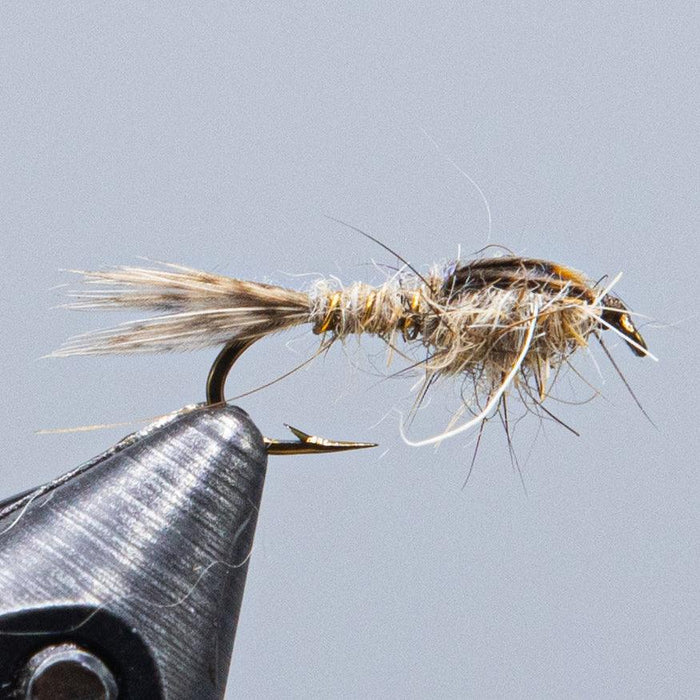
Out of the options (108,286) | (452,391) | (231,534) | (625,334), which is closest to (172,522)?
(231,534)

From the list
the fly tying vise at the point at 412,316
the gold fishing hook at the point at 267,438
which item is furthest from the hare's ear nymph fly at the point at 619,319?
the gold fishing hook at the point at 267,438

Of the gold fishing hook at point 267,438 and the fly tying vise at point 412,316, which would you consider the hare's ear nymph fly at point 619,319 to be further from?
the gold fishing hook at point 267,438

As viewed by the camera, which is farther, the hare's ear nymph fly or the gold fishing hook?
the hare's ear nymph fly

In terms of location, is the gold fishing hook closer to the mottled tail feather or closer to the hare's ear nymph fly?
the mottled tail feather

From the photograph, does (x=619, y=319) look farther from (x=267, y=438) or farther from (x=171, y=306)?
(x=171, y=306)

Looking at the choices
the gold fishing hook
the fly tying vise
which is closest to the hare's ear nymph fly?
the fly tying vise

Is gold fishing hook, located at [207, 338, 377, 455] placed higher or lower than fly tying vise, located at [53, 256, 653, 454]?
lower

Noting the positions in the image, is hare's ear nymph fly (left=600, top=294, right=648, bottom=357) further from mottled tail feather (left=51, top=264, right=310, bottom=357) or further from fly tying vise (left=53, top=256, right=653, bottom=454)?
mottled tail feather (left=51, top=264, right=310, bottom=357)
